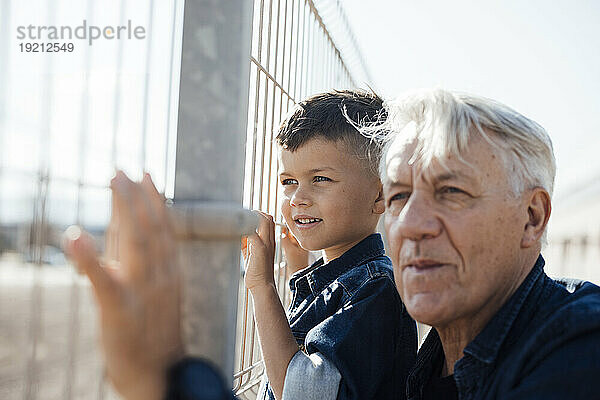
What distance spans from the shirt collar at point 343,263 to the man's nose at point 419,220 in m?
0.56

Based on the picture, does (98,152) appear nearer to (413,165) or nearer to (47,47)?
(47,47)

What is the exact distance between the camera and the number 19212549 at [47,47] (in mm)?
984

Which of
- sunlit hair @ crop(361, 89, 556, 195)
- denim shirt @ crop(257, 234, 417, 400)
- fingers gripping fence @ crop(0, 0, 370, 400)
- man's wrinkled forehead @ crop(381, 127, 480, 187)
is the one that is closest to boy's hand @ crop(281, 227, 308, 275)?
denim shirt @ crop(257, 234, 417, 400)

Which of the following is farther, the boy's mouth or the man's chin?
the boy's mouth

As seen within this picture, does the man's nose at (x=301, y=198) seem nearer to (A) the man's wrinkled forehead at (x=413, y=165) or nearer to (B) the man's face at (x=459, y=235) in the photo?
(A) the man's wrinkled forehead at (x=413, y=165)

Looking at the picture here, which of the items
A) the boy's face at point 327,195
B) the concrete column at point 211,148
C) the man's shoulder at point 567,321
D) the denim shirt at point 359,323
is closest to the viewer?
the concrete column at point 211,148

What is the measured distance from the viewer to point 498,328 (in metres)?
1.28

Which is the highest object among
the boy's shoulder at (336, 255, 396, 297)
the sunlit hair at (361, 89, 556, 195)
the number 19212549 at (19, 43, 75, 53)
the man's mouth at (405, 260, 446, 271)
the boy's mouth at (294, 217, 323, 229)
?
the number 19212549 at (19, 43, 75, 53)

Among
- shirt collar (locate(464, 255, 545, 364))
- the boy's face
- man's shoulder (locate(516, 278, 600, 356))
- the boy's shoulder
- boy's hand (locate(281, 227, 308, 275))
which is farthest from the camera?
boy's hand (locate(281, 227, 308, 275))

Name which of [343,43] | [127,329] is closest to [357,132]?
[127,329]

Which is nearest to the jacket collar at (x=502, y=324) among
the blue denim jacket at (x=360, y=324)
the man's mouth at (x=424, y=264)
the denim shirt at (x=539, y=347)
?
the denim shirt at (x=539, y=347)

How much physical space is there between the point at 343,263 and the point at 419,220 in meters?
0.62

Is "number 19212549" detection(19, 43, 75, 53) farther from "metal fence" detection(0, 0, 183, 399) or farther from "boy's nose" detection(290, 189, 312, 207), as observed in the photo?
"boy's nose" detection(290, 189, 312, 207)

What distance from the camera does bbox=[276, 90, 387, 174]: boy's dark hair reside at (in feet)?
6.18
